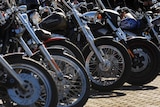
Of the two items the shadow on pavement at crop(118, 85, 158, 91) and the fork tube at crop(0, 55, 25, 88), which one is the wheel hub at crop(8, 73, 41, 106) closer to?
the fork tube at crop(0, 55, 25, 88)

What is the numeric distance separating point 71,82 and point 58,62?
1.01ft

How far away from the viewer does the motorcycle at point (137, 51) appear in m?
7.93

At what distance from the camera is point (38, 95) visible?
495 centimetres

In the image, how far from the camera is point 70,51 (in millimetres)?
6707

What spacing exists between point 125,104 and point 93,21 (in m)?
2.03

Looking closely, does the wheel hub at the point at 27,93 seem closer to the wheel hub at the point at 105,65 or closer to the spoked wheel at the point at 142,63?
the wheel hub at the point at 105,65

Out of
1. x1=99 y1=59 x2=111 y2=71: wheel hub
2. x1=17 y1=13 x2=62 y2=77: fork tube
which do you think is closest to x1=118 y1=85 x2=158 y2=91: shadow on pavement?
x1=99 y1=59 x2=111 y2=71: wheel hub

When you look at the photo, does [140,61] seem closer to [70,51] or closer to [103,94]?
[103,94]

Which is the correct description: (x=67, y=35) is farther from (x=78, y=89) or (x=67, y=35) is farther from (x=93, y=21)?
(x=78, y=89)

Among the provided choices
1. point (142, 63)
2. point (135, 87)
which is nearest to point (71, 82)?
point (135, 87)

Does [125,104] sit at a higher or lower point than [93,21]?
lower

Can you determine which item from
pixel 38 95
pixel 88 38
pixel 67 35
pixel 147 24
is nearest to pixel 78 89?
pixel 38 95

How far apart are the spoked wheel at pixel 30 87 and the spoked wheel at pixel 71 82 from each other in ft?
2.15

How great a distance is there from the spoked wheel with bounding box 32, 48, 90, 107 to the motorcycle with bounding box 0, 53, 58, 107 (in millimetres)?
660
